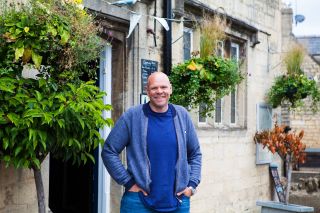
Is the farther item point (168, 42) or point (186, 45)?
point (186, 45)

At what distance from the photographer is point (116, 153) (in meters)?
4.18

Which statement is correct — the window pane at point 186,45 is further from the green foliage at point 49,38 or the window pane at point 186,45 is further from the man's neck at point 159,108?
the man's neck at point 159,108

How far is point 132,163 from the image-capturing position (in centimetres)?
413

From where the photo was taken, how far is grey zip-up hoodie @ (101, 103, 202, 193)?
160 inches

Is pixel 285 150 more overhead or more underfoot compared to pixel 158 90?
more underfoot

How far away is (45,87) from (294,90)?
20.2ft

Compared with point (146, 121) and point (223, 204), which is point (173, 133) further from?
point (223, 204)

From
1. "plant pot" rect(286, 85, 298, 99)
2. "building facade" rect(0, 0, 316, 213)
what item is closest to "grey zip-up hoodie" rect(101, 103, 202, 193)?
"building facade" rect(0, 0, 316, 213)

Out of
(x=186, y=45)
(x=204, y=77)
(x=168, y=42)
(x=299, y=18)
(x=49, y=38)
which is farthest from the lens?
(x=299, y=18)

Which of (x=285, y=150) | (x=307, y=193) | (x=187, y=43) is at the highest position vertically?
(x=187, y=43)

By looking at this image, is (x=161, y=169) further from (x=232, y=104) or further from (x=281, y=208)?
(x=232, y=104)

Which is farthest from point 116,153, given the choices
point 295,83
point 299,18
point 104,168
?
point 299,18

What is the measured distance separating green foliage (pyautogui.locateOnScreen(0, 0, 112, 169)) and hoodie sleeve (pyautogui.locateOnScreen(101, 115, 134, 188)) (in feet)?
0.52

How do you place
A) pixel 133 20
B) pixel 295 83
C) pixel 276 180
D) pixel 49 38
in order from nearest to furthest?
pixel 49 38 → pixel 133 20 → pixel 295 83 → pixel 276 180
